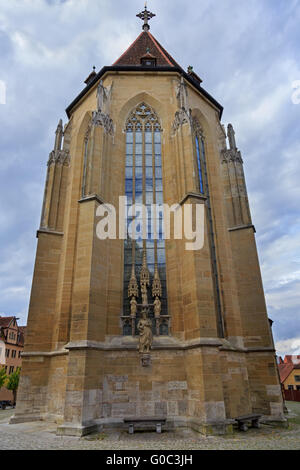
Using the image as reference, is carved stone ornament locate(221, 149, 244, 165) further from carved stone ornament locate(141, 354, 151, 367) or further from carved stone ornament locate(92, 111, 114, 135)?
carved stone ornament locate(141, 354, 151, 367)

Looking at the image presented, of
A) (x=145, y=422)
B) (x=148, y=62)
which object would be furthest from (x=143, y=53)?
(x=145, y=422)

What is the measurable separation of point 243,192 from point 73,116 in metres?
10.2

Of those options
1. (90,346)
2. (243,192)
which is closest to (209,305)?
(90,346)

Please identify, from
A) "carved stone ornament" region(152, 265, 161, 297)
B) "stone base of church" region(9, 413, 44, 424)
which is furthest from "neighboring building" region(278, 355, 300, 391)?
"stone base of church" region(9, 413, 44, 424)

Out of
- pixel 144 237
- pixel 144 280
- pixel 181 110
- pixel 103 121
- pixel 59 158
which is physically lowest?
pixel 144 280

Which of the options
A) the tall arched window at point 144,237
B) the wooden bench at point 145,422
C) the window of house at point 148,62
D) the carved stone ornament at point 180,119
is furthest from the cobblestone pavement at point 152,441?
the window of house at point 148,62

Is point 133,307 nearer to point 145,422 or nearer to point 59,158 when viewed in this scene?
point 145,422

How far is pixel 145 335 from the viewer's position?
33.0 ft

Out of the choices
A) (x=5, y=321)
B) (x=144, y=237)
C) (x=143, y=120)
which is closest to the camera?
(x=144, y=237)

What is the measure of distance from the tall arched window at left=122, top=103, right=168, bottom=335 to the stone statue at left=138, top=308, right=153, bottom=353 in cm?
54

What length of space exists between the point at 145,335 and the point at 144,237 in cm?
388

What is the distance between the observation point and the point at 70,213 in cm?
1344

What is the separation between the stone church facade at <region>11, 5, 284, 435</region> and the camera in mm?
9367

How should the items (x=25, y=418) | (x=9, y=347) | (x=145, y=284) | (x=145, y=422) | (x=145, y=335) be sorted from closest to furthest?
(x=145, y=422)
(x=145, y=335)
(x=25, y=418)
(x=145, y=284)
(x=9, y=347)
